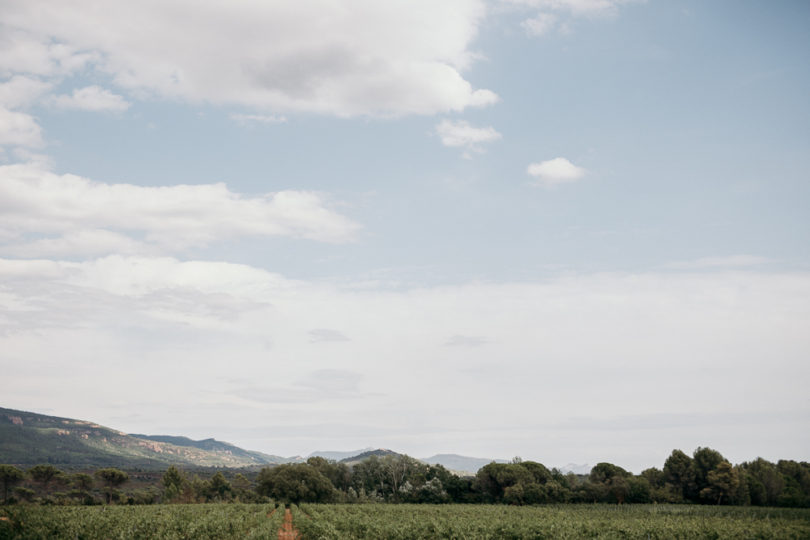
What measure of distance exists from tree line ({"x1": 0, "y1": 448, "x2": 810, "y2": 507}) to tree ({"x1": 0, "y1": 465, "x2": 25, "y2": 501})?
0.15 metres

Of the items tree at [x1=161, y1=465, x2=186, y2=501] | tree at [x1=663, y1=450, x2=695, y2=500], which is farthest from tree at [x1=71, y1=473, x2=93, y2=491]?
tree at [x1=663, y1=450, x2=695, y2=500]

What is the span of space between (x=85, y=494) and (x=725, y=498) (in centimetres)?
10289

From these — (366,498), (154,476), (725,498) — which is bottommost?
(154,476)

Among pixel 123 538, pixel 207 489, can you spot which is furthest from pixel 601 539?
pixel 207 489

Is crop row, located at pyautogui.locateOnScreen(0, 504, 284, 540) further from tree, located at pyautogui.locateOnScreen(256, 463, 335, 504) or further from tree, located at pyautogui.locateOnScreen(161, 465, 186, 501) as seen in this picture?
tree, located at pyautogui.locateOnScreen(161, 465, 186, 501)

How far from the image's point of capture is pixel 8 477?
300ft

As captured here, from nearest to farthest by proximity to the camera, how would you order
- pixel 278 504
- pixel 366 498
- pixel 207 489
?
pixel 278 504
pixel 366 498
pixel 207 489

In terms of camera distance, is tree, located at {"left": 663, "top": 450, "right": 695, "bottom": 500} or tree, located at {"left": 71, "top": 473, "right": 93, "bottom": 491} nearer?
tree, located at {"left": 663, "top": 450, "right": 695, "bottom": 500}

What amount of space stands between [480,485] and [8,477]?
76.5 metres

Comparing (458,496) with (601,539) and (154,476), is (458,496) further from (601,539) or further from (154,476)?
(154,476)

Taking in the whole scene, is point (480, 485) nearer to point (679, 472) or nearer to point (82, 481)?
point (679, 472)

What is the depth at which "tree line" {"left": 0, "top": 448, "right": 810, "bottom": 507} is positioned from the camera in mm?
86125

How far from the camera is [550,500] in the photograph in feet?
280

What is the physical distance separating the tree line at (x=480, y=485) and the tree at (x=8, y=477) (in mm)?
153
